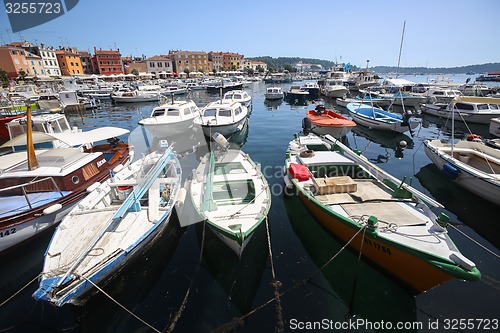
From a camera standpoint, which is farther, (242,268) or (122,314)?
(242,268)

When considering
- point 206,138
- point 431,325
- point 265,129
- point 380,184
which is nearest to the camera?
point 431,325

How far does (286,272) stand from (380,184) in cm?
582

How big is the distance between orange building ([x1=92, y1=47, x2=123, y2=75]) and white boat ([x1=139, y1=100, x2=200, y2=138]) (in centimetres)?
9879

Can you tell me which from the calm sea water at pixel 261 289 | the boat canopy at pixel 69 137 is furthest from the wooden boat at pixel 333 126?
the boat canopy at pixel 69 137

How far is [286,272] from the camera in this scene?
761 centimetres

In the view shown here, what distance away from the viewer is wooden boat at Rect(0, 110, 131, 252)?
8.09m

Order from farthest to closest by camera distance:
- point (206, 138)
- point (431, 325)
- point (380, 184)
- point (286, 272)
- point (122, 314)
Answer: point (206, 138), point (380, 184), point (286, 272), point (122, 314), point (431, 325)

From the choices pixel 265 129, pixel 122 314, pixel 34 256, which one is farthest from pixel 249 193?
pixel 265 129

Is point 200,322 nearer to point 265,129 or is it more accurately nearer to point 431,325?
point 431,325

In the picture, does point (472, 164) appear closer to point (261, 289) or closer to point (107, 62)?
point (261, 289)

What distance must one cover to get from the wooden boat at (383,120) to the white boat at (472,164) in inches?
270

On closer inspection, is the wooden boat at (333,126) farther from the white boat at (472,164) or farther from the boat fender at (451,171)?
the boat fender at (451,171)

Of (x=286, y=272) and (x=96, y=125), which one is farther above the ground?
(x=96, y=125)

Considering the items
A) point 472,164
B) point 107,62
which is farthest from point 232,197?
point 107,62
